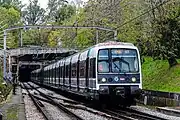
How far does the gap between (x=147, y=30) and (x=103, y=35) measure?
16237 mm

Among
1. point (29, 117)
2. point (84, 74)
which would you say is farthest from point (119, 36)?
point (29, 117)

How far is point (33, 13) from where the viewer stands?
135625 millimetres

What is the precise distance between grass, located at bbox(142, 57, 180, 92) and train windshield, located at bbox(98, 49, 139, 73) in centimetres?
684

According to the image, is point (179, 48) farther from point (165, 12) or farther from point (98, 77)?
point (98, 77)

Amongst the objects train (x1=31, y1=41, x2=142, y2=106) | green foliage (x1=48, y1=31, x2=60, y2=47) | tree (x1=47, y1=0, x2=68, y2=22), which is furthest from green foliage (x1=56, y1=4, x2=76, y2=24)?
train (x1=31, y1=41, x2=142, y2=106)

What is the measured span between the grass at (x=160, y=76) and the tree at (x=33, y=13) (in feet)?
319

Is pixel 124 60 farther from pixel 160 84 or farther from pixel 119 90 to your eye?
pixel 160 84

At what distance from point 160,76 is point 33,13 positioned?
10448cm

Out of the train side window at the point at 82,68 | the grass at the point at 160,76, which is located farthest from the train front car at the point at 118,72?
the grass at the point at 160,76

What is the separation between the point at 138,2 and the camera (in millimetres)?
42938

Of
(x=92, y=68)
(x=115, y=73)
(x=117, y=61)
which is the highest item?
(x=117, y=61)

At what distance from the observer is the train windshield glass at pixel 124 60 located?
2234 cm

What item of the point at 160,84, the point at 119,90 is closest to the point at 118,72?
the point at 119,90

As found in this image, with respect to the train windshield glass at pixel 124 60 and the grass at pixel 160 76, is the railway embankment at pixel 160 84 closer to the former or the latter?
the grass at pixel 160 76
